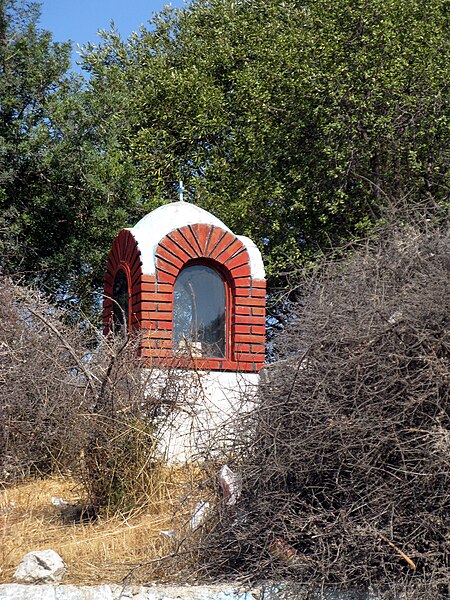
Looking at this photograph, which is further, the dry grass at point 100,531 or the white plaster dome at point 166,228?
the white plaster dome at point 166,228

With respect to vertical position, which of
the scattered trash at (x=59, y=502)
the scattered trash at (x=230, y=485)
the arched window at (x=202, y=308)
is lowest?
the scattered trash at (x=59, y=502)

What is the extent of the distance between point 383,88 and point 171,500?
11.1 m

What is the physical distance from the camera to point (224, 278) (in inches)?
369

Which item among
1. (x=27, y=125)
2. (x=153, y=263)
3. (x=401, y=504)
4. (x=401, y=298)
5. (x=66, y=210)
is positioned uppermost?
(x=27, y=125)

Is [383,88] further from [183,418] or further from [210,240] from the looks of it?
[183,418]

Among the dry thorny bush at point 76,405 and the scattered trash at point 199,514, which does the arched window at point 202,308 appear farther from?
the scattered trash at point 199,514

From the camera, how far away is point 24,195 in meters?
16.0

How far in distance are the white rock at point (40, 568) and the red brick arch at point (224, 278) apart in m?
3.29

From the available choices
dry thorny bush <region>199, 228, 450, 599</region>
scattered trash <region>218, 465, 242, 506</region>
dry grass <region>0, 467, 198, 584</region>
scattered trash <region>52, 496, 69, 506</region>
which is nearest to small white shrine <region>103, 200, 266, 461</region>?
scattered trash <region>52, 496, 69, 506</region>

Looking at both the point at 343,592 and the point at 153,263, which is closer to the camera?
the point at 343,592

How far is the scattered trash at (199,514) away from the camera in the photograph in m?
5.90

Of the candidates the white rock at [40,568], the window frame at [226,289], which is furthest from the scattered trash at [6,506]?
the window frame at [226,289]

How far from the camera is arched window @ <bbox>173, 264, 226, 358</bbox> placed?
9.21 metres

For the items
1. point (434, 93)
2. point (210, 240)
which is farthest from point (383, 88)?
point (210, 240)
